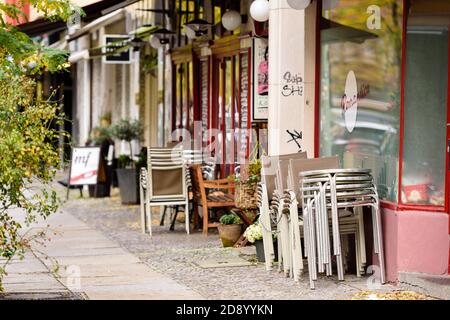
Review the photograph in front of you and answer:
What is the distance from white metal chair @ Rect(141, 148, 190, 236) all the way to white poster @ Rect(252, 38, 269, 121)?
1262 mm

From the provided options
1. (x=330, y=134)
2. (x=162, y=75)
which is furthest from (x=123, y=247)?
(x=162, y=75)

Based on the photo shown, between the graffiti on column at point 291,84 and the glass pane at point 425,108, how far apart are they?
165 centimetres

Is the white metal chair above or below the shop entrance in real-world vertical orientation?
below

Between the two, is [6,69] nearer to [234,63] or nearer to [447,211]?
[447,211]

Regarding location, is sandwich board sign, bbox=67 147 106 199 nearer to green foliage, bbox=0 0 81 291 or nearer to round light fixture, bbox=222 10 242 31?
round light fixture, bbox=222 10 242 31

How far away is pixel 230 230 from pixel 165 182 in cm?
195

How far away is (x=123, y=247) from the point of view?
11344mm

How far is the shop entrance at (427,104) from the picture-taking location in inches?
326

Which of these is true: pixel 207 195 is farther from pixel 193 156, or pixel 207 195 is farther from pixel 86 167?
pixel 86 167

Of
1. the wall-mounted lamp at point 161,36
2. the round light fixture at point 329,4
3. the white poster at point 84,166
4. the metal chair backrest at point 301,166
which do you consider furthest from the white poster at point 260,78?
the white poster at point 84,166

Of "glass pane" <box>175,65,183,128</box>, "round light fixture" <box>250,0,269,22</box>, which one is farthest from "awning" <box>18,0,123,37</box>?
"round light fixture" <box>250,0,269,22</box>

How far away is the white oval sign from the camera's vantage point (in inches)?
387

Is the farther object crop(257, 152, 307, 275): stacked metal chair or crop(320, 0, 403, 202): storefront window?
crop(257, 152, 307, 275): stacked metal chair
